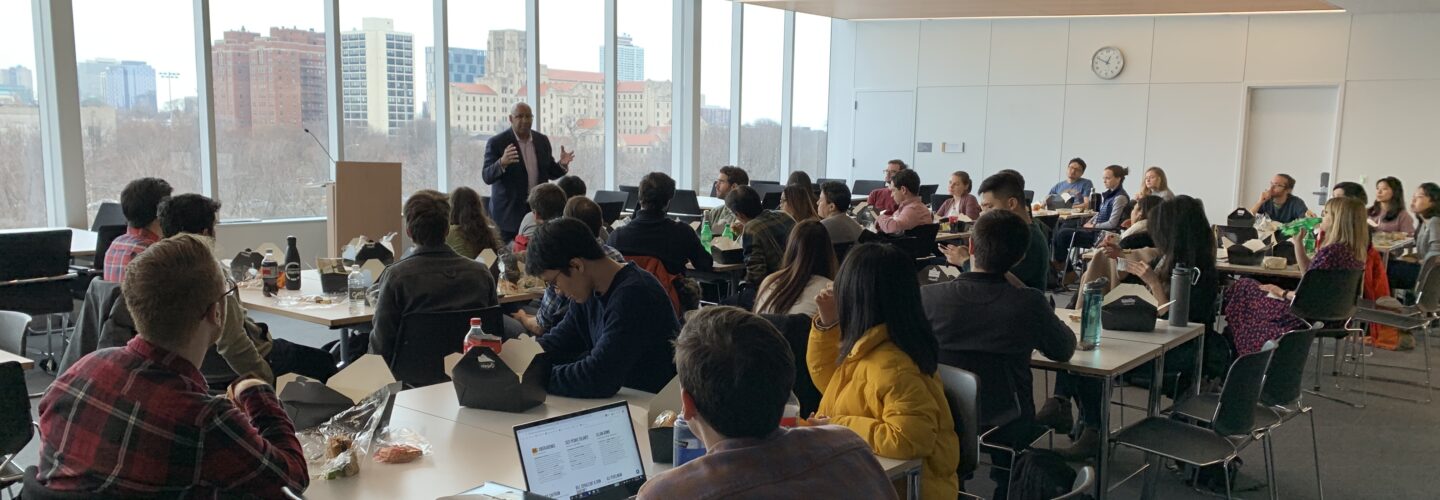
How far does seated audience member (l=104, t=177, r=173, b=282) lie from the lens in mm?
3994

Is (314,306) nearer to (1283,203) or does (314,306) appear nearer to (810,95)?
(1283,203)

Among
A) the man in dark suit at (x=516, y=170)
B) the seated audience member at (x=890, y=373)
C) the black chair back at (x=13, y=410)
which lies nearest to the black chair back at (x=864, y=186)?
the man in dark suit at (x=516, y=170)

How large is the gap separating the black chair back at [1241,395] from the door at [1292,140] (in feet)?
30.2

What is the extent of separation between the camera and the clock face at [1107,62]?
12.3m

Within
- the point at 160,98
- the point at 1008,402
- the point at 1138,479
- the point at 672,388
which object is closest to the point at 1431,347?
the point at 1138,479

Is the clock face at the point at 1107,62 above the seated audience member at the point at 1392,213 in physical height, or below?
above

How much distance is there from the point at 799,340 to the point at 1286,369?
66.2 inches

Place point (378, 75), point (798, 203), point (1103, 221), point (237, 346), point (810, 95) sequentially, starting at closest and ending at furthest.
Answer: point (237, 346), point (798, 203), point (378, 75), point (1103, 221), point (810, 95)

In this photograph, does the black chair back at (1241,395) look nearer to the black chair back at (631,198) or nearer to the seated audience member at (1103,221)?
the seated audience member at (1103,221)

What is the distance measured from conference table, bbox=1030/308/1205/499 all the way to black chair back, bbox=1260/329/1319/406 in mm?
366

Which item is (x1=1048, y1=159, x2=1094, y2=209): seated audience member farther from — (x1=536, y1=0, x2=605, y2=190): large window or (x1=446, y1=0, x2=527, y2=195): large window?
(x1=446, y1=0, x2=527, y2=195): large window

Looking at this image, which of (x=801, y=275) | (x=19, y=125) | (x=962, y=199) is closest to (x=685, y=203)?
(x=962, y=199)

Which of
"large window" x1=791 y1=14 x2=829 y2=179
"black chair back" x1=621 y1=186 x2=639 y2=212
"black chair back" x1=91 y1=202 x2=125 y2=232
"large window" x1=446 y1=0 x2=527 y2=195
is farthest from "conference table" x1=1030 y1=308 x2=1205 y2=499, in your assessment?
"large window" x1=791 y1=14 x2=829 y2=179

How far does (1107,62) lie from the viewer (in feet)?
40.7
